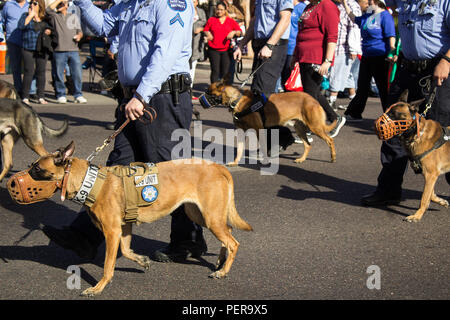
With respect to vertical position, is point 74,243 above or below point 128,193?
below

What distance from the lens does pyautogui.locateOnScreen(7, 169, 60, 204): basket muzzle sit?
3.66 metres

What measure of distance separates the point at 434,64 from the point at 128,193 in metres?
3.38

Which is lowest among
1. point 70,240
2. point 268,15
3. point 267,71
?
point 70,240

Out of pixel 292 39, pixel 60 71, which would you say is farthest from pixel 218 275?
pixel 60 71

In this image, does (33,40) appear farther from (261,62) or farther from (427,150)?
(427,150)

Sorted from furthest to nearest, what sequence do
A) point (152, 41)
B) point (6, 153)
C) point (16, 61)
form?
point (16, 61)
point (6, 153)
point (152, 41)

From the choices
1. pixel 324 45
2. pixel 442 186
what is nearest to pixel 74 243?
pixel 442 186

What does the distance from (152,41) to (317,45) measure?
4896 mm

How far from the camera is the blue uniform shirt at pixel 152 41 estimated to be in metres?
3.96

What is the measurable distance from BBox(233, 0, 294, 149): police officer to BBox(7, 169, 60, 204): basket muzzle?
13.4 feet

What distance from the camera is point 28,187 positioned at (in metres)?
3.68

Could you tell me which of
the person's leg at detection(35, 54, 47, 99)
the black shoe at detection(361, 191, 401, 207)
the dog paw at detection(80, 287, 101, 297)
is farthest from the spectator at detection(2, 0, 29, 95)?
the dog paw at detection(80, 287, 101, 297)

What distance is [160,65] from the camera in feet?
13.0
